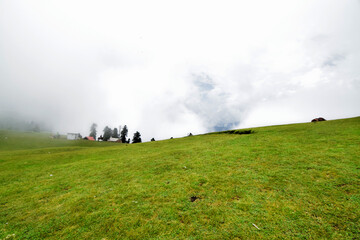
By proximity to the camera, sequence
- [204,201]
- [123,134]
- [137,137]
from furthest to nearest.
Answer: [123,134], [137,137], [204,201]

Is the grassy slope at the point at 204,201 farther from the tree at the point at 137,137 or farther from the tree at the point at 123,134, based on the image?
the tree at the point at 123,134

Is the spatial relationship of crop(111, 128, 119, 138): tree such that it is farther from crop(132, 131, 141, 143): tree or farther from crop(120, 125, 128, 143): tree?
crop(132, 131, 141, 143): tree

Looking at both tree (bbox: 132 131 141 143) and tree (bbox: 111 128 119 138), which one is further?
tree (bbox: 111 128 119 138)

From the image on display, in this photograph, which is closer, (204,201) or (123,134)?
(204,201)

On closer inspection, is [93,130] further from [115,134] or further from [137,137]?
[137,137]

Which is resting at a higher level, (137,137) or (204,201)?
(137,137)

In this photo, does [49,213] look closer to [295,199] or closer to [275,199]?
[275,199]

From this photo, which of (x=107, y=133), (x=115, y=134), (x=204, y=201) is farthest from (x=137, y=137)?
(x=204, y=201)

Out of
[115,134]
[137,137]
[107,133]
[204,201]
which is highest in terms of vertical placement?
[107,133]

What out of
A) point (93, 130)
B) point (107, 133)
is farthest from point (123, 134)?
point (93, 130)

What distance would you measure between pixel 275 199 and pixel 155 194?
20.6 feet

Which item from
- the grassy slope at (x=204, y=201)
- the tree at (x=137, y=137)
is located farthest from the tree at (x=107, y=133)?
the grassy slope at (x=204, y=201)

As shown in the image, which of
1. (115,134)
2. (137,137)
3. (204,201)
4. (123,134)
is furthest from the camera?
(115,134)

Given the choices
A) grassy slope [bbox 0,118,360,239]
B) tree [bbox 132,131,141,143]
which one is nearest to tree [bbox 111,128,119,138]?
tree [bbox 132,131,141,143]
